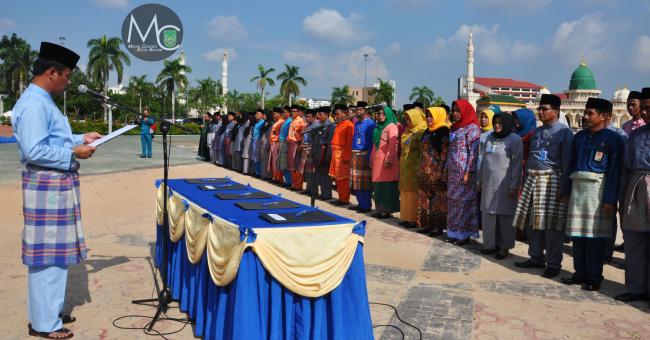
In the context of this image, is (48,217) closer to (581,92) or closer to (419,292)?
(419,292)

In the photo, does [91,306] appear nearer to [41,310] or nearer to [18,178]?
[41,310]

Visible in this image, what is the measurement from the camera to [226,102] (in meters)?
67.4

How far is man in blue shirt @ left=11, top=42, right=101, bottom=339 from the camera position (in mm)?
3328

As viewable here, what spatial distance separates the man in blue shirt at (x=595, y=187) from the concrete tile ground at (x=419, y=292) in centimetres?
39

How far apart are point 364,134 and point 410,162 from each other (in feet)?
4.61

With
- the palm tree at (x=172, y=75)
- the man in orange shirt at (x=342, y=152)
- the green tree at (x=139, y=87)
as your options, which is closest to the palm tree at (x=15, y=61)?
the green tree at (x=139, y=87)

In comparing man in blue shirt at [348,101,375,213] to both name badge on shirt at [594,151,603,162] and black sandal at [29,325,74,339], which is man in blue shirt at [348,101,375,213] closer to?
name badge on shirt at [594,151,603,162]

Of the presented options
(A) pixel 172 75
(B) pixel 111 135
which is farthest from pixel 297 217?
(A) pixel 172 75

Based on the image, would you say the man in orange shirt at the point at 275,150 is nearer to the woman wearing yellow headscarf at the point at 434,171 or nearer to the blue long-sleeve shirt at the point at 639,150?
the woman wearing yellow headscarf at the point at 434,171

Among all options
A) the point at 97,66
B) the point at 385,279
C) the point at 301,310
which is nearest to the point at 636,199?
the point at 385,279

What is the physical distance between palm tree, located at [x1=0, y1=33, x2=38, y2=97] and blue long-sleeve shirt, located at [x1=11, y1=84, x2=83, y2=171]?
61.2 m

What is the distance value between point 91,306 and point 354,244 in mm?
2371

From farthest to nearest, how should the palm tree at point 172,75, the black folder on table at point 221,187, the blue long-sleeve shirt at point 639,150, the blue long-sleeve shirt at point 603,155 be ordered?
the palm tree at point 172,75, the blue long-sleeve shirt at point 603,155, the black folder on table at point 221,187, the blue long-sleeve shirt at point 639,150

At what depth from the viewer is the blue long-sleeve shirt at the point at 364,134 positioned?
28.3ft
